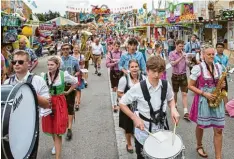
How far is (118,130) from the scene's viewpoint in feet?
20.7

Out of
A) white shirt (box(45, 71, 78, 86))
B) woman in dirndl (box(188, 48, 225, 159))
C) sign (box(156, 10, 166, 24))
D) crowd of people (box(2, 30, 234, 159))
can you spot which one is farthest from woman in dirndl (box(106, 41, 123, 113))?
sign (box(156, 10, 166, 24))

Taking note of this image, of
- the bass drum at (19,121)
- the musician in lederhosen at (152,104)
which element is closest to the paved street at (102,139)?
the musician in lederhosen at (152,104)

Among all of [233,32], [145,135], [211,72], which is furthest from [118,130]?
[233,32]

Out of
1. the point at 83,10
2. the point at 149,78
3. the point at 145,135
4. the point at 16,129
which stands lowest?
the point at 145,135

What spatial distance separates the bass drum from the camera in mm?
2344

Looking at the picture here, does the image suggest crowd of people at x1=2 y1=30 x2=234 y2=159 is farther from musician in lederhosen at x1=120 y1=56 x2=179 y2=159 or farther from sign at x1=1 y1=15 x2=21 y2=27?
sign at x1=1 y1=15 x2=21 y2=27

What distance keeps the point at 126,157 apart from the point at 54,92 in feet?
4.63

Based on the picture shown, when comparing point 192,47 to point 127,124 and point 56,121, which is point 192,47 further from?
point 56,121

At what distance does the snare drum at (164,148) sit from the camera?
2895 millimetres

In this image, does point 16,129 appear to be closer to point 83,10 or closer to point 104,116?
point 104,116

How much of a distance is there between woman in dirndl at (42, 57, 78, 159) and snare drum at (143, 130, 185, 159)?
5.97 ft

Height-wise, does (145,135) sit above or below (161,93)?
below

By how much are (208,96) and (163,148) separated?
1733mm

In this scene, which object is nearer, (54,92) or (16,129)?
(16,129)
